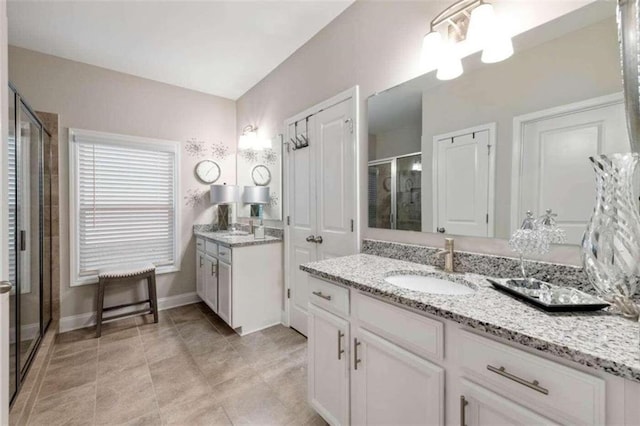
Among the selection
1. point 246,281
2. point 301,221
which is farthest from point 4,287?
point 301,221

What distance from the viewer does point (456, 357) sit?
2.89 ft

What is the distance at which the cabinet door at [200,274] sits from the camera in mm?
3115

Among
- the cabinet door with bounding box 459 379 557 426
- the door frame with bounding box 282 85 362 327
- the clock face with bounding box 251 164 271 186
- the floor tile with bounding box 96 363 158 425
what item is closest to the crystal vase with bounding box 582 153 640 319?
the cabinet door with bounding box 459 379 557 426

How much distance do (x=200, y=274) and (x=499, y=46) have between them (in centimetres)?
332

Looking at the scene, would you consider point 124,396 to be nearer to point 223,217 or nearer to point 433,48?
point 223,217

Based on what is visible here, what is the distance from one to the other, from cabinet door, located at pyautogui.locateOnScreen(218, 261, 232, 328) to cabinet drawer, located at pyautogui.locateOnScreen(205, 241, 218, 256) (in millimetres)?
167

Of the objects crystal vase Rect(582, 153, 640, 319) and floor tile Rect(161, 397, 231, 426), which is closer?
crystal vase Rect(582, 153, 640, 319)

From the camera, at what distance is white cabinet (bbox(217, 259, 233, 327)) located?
246 cm

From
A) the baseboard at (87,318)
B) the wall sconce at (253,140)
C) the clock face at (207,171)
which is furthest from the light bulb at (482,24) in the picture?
the baseboard at (87,318)

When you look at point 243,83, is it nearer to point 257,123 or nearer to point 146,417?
point 257,123

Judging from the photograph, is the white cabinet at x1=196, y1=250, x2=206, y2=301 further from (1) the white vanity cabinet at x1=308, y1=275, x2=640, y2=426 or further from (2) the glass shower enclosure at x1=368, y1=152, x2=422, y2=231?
(2) the glass shower enclosure at x1=368, y1=152, x2=422, y2=231

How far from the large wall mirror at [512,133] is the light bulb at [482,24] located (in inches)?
4.4

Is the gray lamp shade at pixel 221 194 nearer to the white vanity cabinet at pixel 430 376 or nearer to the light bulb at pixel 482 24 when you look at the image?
the white vanity cabinet at pixel 430 376

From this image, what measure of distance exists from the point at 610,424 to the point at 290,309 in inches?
90.1
